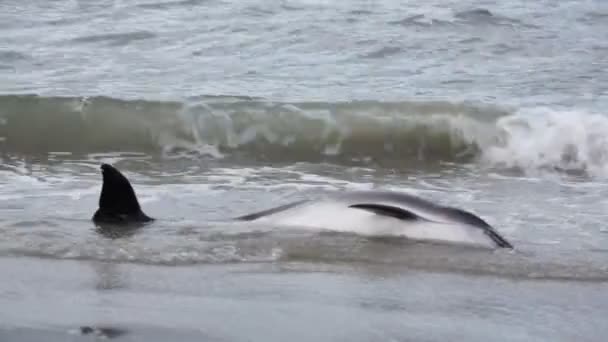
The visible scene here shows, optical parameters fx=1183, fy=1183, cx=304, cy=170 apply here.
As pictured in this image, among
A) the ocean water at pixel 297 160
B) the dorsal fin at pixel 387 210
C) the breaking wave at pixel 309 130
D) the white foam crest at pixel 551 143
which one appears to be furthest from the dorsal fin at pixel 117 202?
the white foam crest at pixel 551 143

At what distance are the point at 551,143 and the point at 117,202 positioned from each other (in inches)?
210

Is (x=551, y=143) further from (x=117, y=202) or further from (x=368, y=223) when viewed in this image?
(x=117, y=202)

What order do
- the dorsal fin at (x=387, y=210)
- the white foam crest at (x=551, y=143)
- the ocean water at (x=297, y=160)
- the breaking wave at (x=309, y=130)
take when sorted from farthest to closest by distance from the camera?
the breaking wave at (x=309, y=130), the white foam crest at (x=551, y=143), the dorsal fin at (x=387, y=210), the ocean water at (x=297, y=160)

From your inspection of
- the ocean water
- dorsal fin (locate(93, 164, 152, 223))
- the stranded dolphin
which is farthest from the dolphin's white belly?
dorsal fin (locate(93, 164, 152, 223))

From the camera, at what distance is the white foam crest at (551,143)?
1053cm

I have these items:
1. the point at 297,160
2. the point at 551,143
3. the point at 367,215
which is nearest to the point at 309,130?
the point at 297,160

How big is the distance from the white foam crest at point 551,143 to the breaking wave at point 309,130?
1 centimetres

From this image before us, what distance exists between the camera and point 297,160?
10797 mm

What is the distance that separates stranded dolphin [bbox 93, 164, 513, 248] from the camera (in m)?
6.92

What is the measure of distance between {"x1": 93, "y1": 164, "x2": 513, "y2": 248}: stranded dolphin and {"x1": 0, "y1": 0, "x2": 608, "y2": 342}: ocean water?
6.0 inches

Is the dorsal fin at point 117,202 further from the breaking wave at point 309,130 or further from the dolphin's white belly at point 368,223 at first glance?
the breaking wave at point 309,130

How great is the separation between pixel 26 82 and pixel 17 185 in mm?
4643

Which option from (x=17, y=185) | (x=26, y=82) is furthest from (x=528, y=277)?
(x=26, y=82)

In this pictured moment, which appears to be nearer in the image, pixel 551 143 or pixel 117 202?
pixel 117 202
